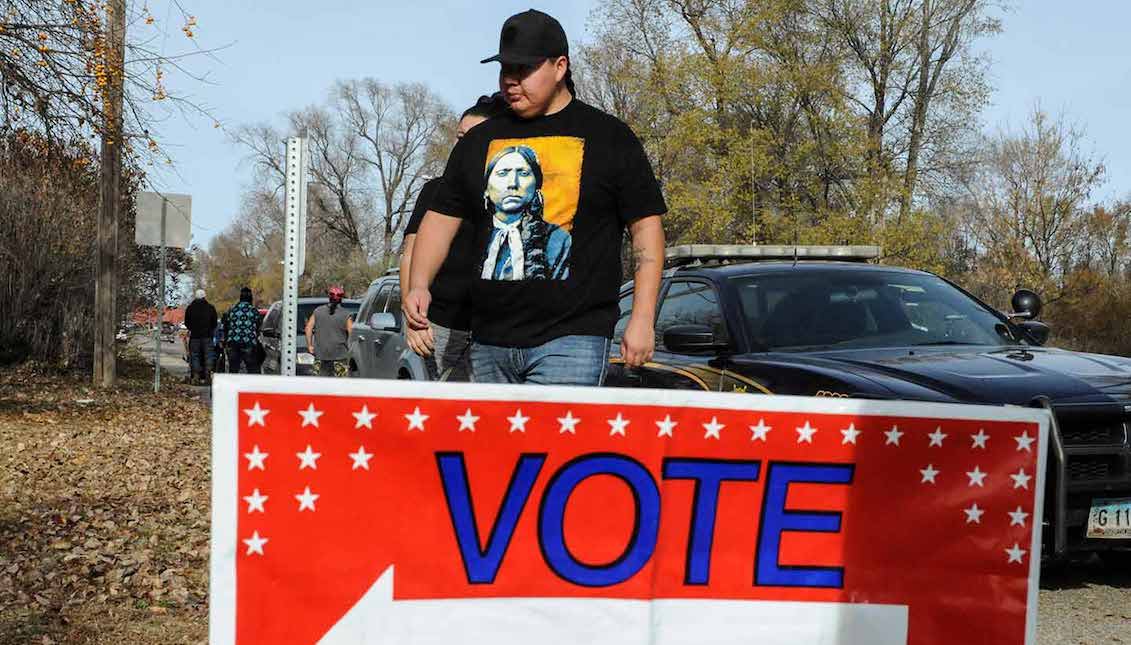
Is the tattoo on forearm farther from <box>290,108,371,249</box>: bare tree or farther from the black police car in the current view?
<box>290,108,371,249</box>: bare tree

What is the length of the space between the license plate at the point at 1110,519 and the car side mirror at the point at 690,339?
1.91 meters

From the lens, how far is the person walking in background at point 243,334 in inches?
840

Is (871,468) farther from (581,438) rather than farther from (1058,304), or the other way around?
(1058,304)

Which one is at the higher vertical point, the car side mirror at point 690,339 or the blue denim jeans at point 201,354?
the car side mirror at point 690,339

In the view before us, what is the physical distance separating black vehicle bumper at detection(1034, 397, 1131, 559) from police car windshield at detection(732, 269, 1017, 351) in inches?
44.3

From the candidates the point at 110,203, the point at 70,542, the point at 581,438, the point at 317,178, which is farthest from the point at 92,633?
the point at 317,178

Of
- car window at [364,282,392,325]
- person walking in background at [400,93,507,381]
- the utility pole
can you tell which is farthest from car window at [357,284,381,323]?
the utility pole

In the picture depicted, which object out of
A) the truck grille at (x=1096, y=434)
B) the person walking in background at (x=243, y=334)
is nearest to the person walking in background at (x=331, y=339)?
the person walking in background at (x=243, y=334)

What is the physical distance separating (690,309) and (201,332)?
1826 centimetres

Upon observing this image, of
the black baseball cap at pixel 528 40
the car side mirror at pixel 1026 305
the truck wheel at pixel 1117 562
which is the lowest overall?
the truck wheel at pixel 1117 562

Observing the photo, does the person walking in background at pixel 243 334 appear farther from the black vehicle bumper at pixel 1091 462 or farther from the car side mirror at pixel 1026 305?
the black vehicle bumper at pixel 1091 462

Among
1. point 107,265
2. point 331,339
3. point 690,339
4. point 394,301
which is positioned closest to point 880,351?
point 690,339

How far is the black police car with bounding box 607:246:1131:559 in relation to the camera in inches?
217

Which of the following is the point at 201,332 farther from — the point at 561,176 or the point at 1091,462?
the point at 561,176
